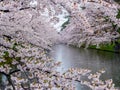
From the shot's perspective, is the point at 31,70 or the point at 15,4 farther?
the point at 31,70

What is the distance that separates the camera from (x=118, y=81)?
52.5 ft

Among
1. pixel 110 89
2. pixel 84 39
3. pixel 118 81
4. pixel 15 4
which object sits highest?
pixel 15 4

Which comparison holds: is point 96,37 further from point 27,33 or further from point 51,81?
point 51,81

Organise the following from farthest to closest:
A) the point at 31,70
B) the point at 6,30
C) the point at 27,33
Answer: the point at 27,33 < the point at 6,30 < the point at 31,70

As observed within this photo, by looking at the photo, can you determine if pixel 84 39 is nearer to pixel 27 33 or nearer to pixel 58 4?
pixel 27 33

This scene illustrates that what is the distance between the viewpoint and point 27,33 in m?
7.46

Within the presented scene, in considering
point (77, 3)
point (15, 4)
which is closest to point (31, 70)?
point (15, 4)

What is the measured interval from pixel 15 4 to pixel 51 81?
48.0 inches

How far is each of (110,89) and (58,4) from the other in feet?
4.65

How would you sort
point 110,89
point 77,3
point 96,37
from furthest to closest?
point 96,37 → point 110,89 → point 77,3

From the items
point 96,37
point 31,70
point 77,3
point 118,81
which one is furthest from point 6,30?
point 96,37

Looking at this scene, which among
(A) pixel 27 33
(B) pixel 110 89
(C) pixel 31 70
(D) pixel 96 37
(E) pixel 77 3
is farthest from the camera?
(D) pixel 96 37

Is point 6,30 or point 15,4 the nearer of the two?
point 15,4

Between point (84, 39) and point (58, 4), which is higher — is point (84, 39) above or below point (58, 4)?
below
